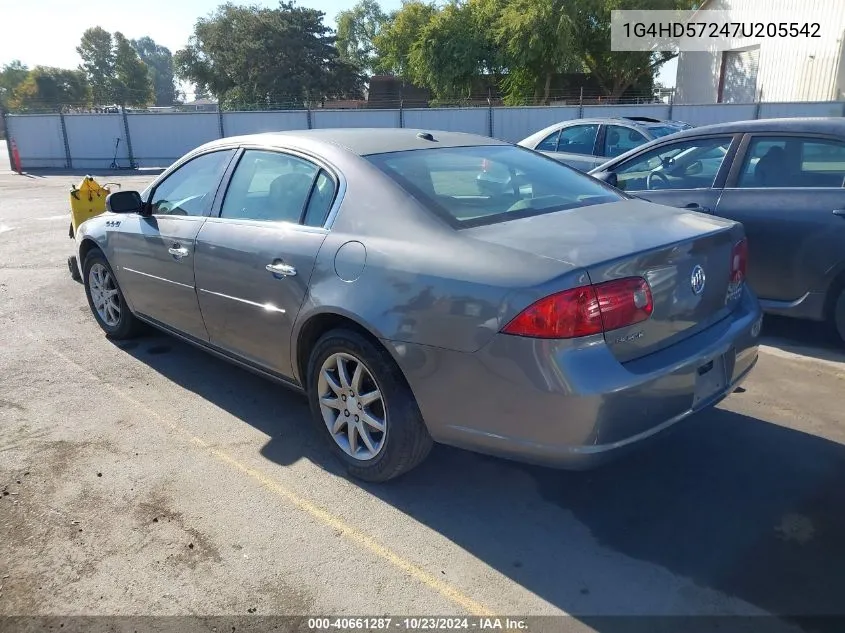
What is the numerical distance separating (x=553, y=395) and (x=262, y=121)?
917 inches

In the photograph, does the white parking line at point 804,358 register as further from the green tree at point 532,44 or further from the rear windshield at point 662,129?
the green tree at point 532,44

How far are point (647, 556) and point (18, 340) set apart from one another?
510 centimetres

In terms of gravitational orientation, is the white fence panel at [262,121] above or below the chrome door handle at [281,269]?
above

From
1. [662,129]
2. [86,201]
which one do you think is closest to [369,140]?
[86,201]

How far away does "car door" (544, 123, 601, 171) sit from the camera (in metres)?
9.85

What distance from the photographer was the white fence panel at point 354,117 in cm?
2300

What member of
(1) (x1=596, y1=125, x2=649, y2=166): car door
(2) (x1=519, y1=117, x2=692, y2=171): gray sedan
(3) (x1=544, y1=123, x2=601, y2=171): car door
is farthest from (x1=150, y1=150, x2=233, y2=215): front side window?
(1) (x1=596, y1=125, x2=649, y2=166): car door

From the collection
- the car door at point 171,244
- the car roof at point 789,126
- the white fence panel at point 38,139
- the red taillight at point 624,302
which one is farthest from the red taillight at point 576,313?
the white fence panel at point 38,139

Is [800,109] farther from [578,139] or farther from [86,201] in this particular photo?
[86,201]

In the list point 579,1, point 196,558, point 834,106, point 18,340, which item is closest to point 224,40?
point 579,1

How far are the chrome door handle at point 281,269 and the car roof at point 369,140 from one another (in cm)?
68

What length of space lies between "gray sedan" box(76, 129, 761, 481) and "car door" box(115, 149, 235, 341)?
22 mm

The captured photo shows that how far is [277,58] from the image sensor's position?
171 ft

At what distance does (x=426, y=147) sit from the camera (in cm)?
377
